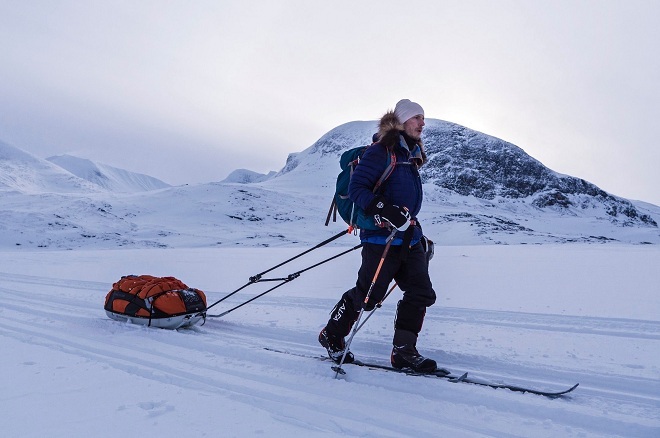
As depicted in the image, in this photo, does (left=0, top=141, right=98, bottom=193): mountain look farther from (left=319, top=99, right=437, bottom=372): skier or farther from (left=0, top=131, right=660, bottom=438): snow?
(left=319, top=99, right=437, bottom=372): skier

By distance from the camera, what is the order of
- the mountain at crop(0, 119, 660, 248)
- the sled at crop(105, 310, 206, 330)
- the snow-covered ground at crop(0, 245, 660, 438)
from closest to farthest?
the snow-covered ground at crop(0, 245, 660, 438) < the sled at crop(105, 310, 206, 330) < the mountain at crop(0, 119, 660, 248)

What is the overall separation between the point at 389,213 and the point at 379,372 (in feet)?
3.98

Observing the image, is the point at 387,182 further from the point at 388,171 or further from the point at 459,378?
the point at 459,378

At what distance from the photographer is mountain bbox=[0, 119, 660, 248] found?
120 feet

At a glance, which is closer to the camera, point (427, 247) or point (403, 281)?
point (403, 281)

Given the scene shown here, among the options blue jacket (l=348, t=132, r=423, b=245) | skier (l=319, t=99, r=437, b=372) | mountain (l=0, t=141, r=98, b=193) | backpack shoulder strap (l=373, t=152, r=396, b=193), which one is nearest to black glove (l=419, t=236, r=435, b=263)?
skier (l=319, t=99, r=437, b=372)

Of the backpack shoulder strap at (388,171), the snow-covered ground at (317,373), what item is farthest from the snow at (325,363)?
the backpack shoulder strap at (388,171)

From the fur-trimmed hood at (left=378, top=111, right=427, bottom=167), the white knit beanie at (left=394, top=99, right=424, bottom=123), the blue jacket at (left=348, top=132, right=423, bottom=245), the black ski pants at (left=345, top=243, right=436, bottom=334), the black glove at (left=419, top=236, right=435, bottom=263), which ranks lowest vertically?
→ the black ski pants at (left=345, top=243, right=436, bottom=334)

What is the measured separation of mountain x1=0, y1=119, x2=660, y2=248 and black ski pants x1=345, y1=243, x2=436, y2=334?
2934 cm

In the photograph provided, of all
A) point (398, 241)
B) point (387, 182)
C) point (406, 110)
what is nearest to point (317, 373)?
point (398, 241)

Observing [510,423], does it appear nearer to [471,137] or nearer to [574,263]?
[574,263]

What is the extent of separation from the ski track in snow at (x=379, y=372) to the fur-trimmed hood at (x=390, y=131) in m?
1.77

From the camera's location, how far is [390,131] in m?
3.56

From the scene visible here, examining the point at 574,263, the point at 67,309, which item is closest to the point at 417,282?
the point at 67,309
